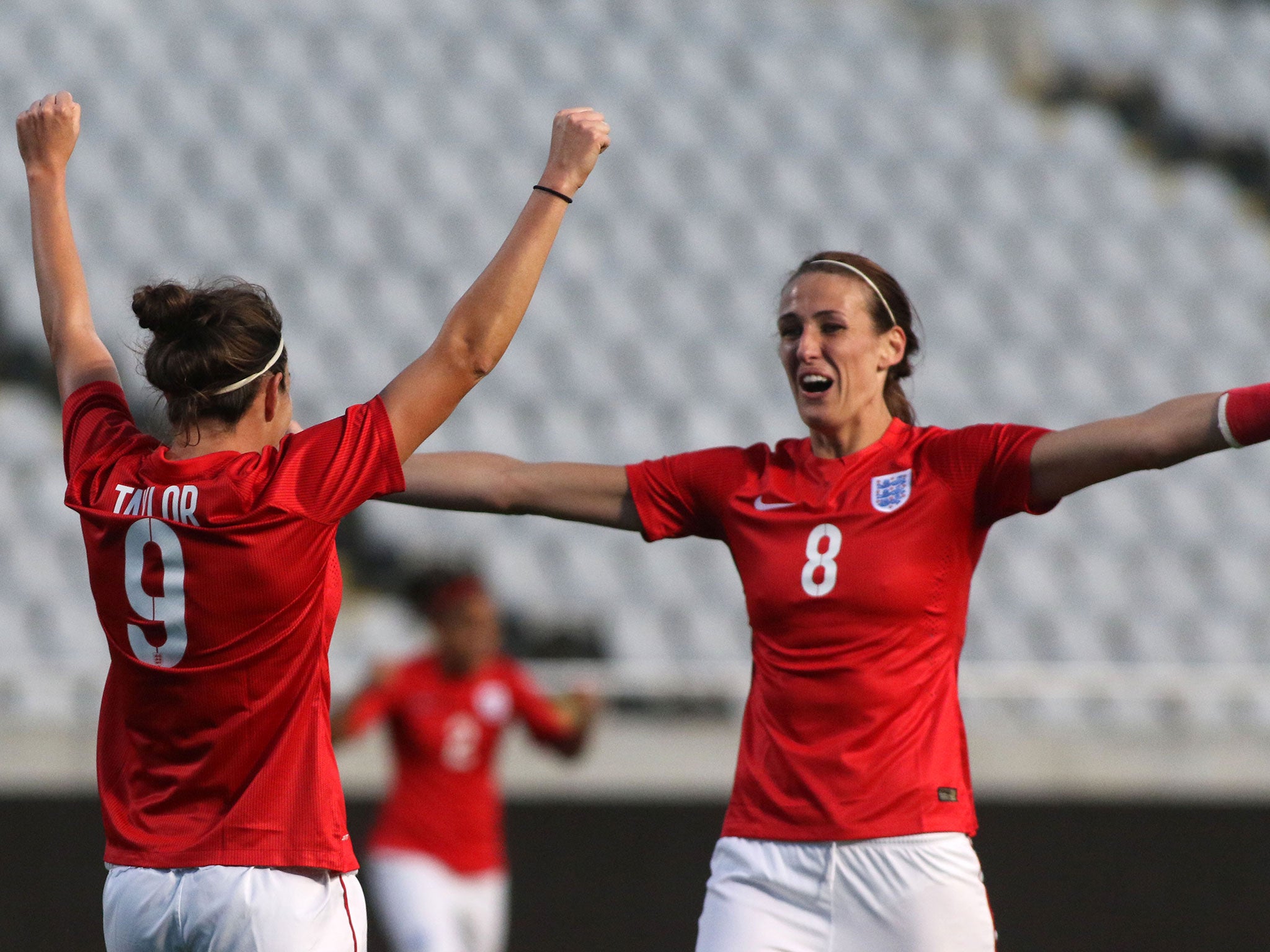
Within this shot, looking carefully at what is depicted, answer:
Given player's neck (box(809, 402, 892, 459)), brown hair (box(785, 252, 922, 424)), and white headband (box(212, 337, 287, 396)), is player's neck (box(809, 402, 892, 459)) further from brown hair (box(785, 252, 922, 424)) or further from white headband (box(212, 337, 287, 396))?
white headband (box(212, 337, 287, 396))

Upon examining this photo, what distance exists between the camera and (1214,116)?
11391mm

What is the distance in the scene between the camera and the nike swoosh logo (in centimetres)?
324

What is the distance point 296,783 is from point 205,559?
40 cm

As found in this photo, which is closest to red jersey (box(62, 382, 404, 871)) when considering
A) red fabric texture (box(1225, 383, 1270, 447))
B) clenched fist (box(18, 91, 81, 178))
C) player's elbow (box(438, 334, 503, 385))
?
player's elbow (box(438, 334, 503, 385))

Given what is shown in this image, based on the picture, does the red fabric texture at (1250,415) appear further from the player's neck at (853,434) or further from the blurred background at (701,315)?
the blurred background at (701,315)

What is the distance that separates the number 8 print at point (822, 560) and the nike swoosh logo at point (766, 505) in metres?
0.11

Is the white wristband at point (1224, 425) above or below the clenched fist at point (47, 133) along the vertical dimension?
below

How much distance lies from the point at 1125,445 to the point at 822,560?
65cm

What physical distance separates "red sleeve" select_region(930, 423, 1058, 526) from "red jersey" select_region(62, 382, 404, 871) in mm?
1215

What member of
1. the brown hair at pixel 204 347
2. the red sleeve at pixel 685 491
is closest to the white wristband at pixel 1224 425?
the red sleeve at pixel 685 491

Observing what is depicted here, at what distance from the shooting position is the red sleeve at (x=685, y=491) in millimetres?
3342

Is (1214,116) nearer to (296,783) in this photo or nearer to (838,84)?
(838,84)

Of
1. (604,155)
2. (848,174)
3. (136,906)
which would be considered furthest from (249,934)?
(848,174)

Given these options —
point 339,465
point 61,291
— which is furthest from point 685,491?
point 61,291
